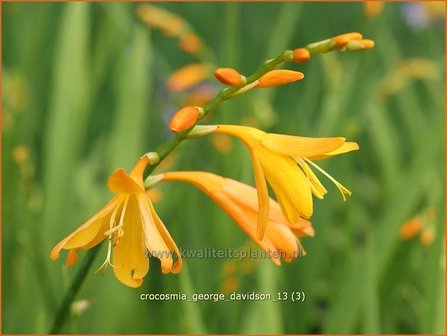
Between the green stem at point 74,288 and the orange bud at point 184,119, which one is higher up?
the orange bud at point 184,119

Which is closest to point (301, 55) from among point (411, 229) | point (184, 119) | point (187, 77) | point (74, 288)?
point (184, 119)

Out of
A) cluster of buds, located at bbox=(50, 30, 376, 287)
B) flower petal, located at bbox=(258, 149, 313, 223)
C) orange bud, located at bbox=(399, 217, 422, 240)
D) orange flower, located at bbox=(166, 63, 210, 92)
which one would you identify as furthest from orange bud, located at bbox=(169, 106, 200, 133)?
orange flower, located at bbox=(166, 63, 210, 92)

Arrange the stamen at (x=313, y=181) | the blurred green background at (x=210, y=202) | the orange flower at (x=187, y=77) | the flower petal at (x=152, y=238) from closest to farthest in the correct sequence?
the flower petal at (x=152, y=238) < the stamen at (x=313, y=181) < the blurred green background at (x=210, y=202) < the orange flower at (x=187, y=77)

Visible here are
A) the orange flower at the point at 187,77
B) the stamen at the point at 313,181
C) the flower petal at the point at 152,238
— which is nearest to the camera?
the flower petal at the point at 152,238

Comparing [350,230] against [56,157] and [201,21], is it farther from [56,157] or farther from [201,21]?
[201,21]

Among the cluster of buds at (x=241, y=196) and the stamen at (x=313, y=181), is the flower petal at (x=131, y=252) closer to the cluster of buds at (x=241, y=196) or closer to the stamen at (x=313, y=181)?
the cluster of buds at (x=241, y=196)

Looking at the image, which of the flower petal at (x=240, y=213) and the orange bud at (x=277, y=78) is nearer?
the orange bud at (x=277, y=78)

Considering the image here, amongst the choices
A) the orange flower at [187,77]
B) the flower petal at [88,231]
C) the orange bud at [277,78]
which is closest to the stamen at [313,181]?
the orange bud at [277,78]
